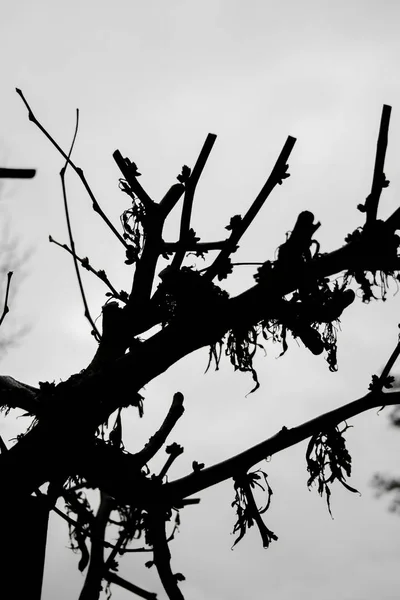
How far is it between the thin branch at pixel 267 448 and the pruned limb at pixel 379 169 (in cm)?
119

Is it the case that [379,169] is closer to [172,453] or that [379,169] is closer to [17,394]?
[172,453]

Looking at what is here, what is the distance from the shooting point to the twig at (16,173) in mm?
1150

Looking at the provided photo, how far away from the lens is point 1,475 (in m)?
2.78

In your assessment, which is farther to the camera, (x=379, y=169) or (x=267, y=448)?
(x=267, y=448)

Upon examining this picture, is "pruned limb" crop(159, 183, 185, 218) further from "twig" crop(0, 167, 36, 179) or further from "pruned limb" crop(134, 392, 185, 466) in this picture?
"twig" crop(0, 167, 36, 179)

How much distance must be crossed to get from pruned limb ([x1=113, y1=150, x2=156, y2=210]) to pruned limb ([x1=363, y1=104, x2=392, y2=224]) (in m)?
1.78

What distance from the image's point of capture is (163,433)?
12.8 ft

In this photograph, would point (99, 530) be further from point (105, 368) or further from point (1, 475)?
point (105, 368)

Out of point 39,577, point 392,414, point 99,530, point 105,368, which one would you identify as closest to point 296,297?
point 105,368

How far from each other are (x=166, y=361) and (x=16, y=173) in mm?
1900

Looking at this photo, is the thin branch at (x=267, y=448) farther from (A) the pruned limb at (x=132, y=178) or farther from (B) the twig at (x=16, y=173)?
(B) the twig at (x=16, y=173)

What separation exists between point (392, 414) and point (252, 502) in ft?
50.8


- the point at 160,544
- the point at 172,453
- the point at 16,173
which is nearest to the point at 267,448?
the point at 172,453

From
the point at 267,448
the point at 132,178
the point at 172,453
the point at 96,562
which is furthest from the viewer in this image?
the point at 132,178
